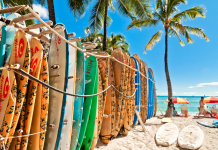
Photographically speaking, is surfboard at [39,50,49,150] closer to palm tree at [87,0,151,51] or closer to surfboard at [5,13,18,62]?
surfboard at [5,13,18,62]

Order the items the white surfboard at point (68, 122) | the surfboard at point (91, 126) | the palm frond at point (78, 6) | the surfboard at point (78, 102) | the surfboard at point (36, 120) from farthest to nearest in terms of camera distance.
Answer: the palm frond at point (78, 6) < the surfboard at point (91, 126) < the surfboard at point (78, 102) < the white surfboard at point (68, 122) < the surfboard at point (36, 120)

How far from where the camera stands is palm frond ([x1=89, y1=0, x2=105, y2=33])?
33.8 ft

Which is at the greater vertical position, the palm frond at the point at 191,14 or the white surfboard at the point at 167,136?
the palm frond at the point at 191,14

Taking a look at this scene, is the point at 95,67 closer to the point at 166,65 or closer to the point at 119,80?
the point at 119,80

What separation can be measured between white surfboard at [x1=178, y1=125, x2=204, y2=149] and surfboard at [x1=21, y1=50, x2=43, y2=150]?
10.7 ft

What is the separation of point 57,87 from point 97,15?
9471 millimetres

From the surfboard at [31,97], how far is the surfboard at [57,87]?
340mm

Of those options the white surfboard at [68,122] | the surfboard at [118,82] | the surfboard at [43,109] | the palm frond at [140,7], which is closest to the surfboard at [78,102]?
the white surfboard at [68,122]

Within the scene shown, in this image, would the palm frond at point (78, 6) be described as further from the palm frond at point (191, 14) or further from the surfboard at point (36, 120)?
the surfboard at point (36, 120)

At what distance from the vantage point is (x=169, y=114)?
28.5 ft

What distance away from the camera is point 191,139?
150 inches

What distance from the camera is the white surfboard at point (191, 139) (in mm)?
3375

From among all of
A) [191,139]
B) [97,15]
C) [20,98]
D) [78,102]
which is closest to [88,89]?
[78,102]

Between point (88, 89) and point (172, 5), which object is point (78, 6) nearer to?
point (172, 5)
